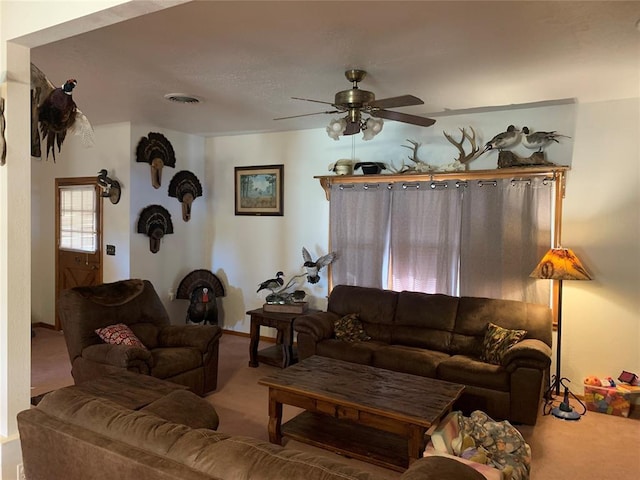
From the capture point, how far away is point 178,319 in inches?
238

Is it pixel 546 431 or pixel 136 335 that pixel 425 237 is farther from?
pixel 136 335

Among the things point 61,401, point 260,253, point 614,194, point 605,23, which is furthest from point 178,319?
point 605,23

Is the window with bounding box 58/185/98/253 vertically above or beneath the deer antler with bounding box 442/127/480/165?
beneath

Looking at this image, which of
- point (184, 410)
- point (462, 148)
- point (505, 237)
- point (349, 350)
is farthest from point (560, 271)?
point (184, 410)

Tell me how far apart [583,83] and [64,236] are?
589 centimetres

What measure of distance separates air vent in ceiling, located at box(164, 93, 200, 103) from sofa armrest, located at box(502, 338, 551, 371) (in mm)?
3289

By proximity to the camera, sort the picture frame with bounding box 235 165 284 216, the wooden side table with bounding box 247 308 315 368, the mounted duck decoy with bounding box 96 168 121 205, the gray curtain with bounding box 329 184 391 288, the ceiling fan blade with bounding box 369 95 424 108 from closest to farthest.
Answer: the ceiling fan blade with bounding box 369 95 424 108
the wooden side table with bounding box 247 308 315 368
the gray curtain with bounding box 329 184 391 288
the mounted duck decoy with bounding box 96 168 121 205
the picture frame with bounding box 235 165 284 216

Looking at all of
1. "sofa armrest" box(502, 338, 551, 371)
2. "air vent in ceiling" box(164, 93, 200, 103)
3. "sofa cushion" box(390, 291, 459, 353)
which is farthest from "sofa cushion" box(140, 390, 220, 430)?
"air vent in ceiling" box(164, 93, 200, 103)

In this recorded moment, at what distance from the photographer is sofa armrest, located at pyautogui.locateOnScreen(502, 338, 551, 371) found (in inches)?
138

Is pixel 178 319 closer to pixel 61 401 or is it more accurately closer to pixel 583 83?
pixel 61 401

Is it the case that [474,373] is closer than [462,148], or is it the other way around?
[474,373]

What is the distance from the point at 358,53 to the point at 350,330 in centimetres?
249

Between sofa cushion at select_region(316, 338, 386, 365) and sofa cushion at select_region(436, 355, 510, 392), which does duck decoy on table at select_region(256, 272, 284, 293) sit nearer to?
sofa cushion at select_region(316, 338, 386, 365)

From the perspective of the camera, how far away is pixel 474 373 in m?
3.68
